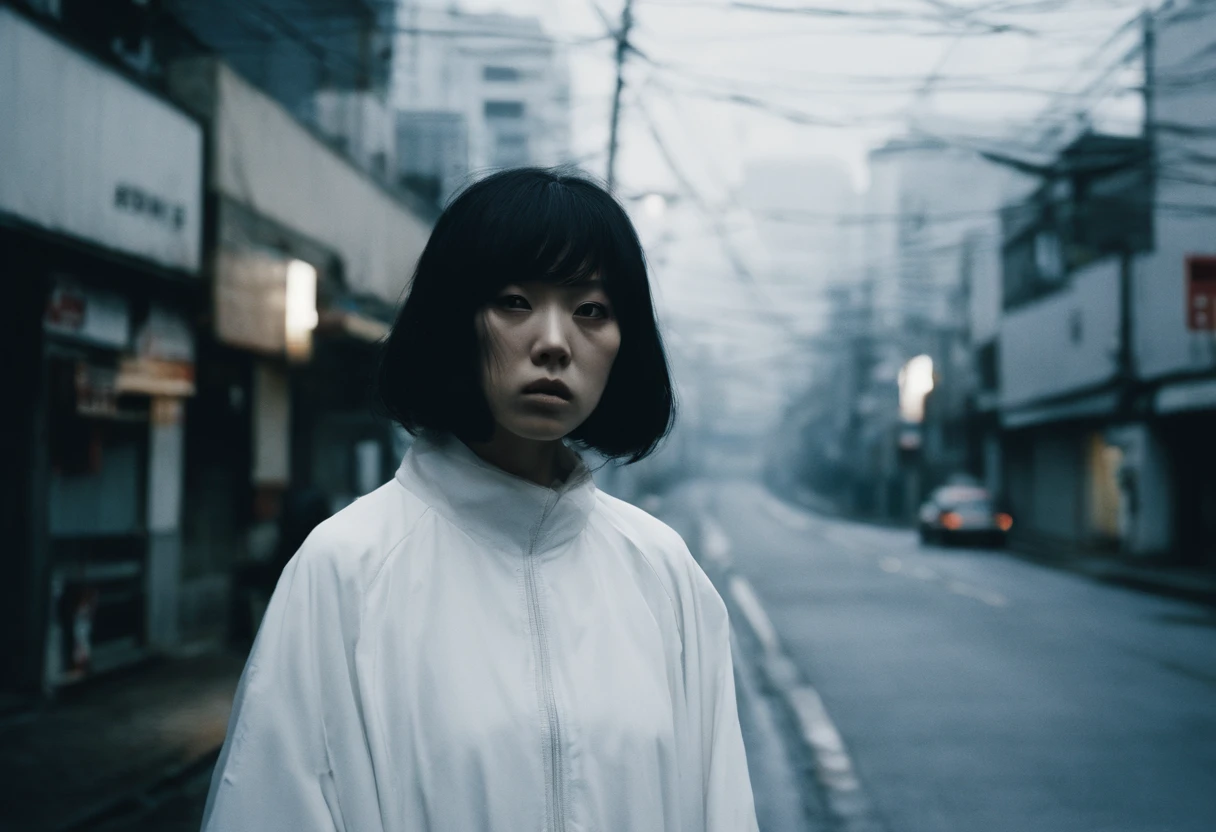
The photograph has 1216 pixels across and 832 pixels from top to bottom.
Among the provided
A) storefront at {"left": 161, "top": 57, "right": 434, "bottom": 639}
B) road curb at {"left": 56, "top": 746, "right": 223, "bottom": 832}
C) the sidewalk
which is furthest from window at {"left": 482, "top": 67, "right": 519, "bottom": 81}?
road curb at {"left": 56, "top": 746, "right": 223, "bottom": 832}

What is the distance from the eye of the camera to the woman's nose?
5.51 feet

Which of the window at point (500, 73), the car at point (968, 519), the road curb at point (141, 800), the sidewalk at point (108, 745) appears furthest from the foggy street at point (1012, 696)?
the car at point (968, 519)

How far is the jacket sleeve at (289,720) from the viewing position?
5.01 feet

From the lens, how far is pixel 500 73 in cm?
1920

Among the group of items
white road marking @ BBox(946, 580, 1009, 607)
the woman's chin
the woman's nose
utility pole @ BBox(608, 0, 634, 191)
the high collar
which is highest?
utility pole @ BBox(608, 0, 634, 191)

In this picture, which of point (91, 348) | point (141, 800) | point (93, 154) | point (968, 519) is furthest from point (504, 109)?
point (141, 800)

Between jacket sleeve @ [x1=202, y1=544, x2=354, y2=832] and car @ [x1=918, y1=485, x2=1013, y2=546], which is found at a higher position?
jacket sleeve @ [x1=202, y1=544, x2=354, y2=832]

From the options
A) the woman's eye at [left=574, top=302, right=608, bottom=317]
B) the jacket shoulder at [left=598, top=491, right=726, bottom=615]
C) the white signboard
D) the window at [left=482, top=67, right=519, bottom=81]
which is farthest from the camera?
the window at [left=482, top=67, right=519, bottom=81]

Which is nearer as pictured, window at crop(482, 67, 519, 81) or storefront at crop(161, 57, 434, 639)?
storefront at crop(161, 57, 434, 639)

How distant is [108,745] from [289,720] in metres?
6.73

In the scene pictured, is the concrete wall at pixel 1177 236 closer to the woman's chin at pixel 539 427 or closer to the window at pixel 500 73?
the window at pixel 500 73

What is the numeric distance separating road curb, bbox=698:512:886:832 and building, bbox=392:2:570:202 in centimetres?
798

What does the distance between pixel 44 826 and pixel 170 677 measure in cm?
463

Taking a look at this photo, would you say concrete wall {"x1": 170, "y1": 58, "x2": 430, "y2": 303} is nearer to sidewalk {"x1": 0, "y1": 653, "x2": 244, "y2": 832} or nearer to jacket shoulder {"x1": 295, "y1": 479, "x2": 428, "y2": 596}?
sidewalk {"x1": 0, "y1": 653, "x2": 244, "y2": 832}
